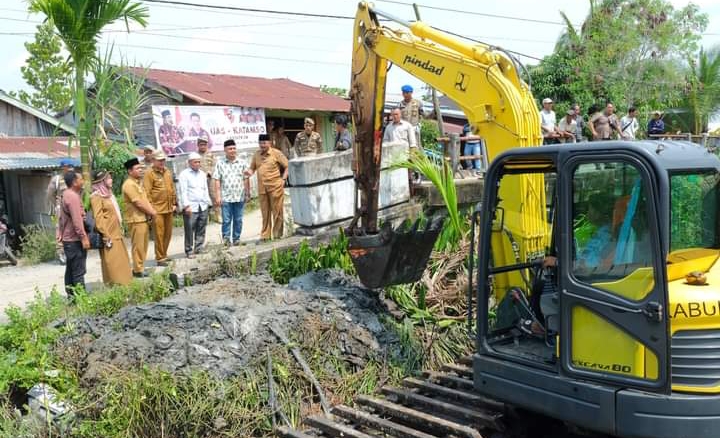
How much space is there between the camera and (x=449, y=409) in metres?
4.56

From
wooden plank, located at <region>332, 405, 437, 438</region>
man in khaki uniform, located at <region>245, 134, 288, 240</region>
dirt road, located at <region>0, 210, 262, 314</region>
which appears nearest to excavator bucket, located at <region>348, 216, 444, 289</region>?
wooden plank, located at <region>332, 405, 437, 438</region>

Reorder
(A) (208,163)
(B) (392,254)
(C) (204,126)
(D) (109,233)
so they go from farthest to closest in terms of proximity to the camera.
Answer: (C) (204,126)
(A) (208,163)
(D) (109,233)
(B) (392,254)

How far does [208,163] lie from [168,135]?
290cm

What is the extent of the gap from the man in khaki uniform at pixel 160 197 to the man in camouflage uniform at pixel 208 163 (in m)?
0.85

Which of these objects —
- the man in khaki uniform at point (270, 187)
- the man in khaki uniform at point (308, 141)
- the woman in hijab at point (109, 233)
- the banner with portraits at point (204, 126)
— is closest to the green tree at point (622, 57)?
the banner with portraits at point (204, 126)

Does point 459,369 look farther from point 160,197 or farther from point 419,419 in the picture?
point 160,197

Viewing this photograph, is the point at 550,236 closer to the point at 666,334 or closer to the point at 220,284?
the point at 666,334

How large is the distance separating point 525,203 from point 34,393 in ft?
13.5

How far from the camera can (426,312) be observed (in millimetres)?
6422

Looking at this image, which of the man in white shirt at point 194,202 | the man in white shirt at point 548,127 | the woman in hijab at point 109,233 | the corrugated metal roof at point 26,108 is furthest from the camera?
the corrugated metal roof at point 26,108

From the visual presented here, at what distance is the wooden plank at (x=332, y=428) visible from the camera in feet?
14.5

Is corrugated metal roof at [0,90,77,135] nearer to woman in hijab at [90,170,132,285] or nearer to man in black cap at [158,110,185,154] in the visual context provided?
man in black cap at [158,110,185,154]

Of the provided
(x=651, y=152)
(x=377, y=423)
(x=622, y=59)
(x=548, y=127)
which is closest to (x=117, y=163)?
(x=548, y=127)

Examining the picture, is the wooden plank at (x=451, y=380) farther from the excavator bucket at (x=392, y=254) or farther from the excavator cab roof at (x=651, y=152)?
the excavator cab roof at (x=651, y=152)
